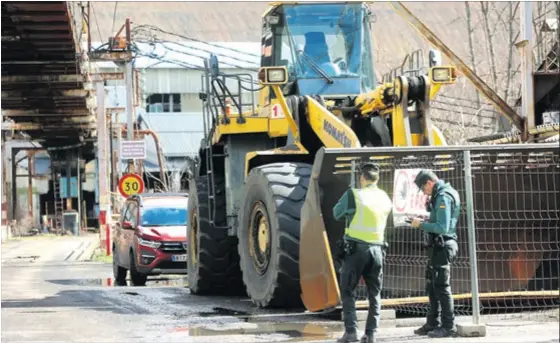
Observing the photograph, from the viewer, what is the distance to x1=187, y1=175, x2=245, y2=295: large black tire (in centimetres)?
1639

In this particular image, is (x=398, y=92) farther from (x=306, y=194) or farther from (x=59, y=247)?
(x=59, y=247)

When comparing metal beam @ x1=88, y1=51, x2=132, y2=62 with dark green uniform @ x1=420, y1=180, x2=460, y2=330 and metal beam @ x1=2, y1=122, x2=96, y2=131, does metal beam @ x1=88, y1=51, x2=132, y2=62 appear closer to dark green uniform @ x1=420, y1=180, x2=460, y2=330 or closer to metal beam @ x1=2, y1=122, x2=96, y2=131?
metal beam @ x1=2, y1=122, x2=96, y2=131

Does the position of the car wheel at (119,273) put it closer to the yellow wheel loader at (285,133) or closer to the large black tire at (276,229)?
the yellow wheel loader at (285,133)

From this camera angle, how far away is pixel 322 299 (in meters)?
12.0

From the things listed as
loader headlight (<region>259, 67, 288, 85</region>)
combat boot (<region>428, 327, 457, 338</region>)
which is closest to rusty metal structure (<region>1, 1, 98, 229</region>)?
loader headlight (<region>259, 67, 288, 85</region>)

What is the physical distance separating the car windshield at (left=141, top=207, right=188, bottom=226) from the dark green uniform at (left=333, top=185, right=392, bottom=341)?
1024 centimetres

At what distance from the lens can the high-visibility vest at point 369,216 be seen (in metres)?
10.8

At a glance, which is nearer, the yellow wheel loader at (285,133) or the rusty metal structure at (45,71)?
the yellow wheel loader at (285,133)

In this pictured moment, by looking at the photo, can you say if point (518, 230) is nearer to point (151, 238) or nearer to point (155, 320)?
point (155, 320)

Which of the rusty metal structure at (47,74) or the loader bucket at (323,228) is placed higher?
the rusty metal structure at (47,74)

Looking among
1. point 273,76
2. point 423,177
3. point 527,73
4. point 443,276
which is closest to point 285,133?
point 273,76

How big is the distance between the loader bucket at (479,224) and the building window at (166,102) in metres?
65.2

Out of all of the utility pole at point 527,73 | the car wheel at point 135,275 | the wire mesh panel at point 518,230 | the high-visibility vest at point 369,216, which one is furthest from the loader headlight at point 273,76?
the utility pole at point 527,73

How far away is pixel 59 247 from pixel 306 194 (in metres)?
28.9
